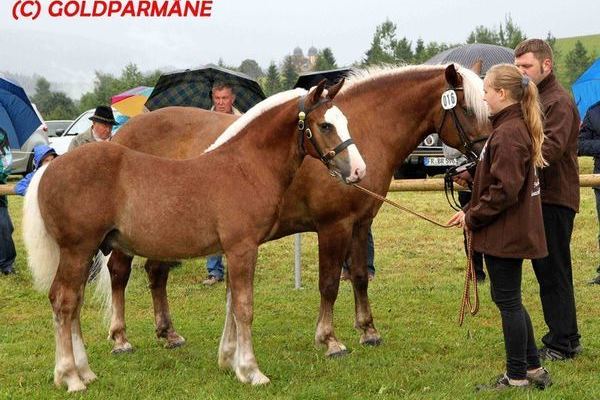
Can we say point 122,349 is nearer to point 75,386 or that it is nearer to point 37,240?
point 75,386

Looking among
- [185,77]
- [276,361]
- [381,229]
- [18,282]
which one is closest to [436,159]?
[381,229]

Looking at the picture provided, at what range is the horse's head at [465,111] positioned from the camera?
504 centimetres

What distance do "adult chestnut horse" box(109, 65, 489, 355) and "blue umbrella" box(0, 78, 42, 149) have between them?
422 centimetres

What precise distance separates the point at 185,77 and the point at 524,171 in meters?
5.66

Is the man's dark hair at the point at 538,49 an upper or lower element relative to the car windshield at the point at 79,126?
upper

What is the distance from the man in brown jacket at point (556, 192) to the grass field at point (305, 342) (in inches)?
12.9

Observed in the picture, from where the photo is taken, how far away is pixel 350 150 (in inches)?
166

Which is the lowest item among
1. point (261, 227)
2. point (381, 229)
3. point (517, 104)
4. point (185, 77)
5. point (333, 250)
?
point (381, 229)

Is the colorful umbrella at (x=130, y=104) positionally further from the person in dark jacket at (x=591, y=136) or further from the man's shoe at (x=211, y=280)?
the person in dark jacket at (x=591, y=136)

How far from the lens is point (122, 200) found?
418 cm

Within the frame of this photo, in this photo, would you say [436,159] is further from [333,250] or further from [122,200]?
[122,200]

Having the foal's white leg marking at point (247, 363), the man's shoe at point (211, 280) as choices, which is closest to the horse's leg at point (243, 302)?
the foal's white leg marking at point (247, 363)

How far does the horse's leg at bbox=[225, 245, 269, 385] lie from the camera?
4246 mm

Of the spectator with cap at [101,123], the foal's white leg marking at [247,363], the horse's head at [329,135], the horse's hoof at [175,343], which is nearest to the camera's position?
the horse's head at [329,135]
